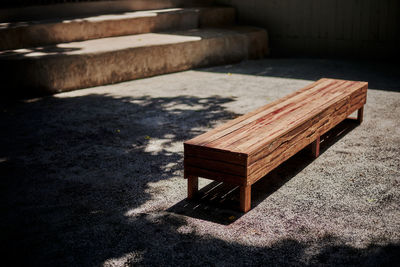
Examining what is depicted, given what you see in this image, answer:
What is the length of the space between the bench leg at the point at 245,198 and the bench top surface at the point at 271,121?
36 centimetres

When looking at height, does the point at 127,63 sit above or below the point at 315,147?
above

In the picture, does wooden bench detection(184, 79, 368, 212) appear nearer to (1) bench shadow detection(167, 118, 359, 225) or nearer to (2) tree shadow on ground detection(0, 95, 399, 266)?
(1) bench shadow detection(167, 118, 359, 225)

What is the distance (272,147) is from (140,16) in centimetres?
755

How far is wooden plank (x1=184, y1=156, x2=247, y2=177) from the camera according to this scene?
12.5 feet

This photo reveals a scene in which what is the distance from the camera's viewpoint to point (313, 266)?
3.19 meters

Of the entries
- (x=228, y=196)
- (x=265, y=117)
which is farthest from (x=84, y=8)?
(x=228, y=196)

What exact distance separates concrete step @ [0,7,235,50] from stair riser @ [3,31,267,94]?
123 cm

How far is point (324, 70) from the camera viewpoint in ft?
32.7

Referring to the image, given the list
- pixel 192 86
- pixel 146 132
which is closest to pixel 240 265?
pixel 146 132

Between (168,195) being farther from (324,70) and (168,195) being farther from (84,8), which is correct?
(84,8)

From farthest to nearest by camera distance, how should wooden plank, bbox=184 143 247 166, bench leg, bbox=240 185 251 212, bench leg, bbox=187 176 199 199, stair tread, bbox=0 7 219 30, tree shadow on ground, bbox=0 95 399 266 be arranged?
stair tread, bbox=0 7 219 30
bench leg, bbox=187 176 199 199
bench leg, bbox=240 185 251 212
wooden plank, bbox=184 143 247 166
tree shadow on ground, bbox=0 95 399 266

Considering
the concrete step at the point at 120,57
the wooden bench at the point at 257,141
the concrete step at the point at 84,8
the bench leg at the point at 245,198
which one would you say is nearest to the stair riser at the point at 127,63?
the concrete step at the point at 120,57

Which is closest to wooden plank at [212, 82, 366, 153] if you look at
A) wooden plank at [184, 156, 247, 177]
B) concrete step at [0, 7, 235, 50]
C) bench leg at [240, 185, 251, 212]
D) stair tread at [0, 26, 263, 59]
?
wooden plank at [184, 156, 247, 177]

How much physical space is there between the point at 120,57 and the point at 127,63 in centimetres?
20
